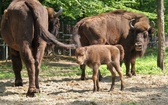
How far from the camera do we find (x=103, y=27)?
37.2ft

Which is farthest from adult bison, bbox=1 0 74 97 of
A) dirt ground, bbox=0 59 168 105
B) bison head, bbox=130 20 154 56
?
bison head, bbox=130 20 154 56

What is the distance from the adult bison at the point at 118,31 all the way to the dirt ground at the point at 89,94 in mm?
1495

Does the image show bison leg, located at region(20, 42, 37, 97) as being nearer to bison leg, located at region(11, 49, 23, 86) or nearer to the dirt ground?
the dirt ground

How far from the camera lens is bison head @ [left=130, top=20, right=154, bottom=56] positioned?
11.4 m

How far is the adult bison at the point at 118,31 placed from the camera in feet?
36.2

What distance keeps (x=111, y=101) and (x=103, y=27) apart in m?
4.61

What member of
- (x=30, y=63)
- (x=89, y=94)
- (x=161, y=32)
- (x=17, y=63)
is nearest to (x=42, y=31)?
(x=30, y=63)

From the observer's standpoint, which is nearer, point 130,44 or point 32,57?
point 32,57

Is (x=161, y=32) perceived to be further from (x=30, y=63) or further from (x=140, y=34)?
(x=30, y=63)

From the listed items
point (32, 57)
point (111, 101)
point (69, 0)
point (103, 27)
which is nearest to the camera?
point (111, 101)

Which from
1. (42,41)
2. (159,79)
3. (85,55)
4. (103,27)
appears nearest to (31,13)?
(42,41)

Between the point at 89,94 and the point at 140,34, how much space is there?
4.23m

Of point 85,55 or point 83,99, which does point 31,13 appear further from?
point 83,99

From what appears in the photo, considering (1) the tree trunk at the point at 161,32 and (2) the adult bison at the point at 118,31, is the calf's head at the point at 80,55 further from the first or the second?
(1) the tree trunk at the point at 161,32
